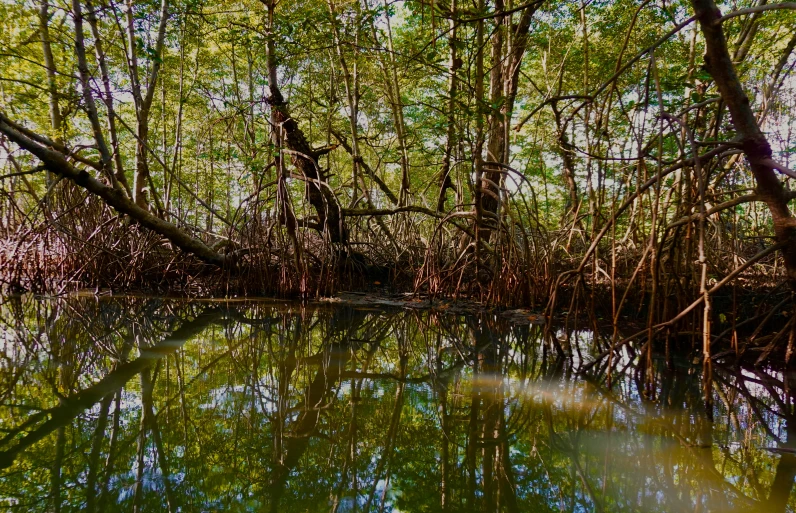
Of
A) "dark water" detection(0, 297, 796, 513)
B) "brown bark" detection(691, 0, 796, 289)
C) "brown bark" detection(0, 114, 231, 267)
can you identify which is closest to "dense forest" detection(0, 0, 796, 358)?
"brown bark" detection(0, 114, 231, 267)

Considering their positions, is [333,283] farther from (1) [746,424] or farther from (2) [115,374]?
(1) [746,424]

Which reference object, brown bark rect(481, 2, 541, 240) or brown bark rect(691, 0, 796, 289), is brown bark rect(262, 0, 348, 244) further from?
brown bark rect(691, 0, 796, 289)

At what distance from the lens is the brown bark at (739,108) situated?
2.00 meters

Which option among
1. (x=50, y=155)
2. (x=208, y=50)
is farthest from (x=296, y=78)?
(x=50, y=155)

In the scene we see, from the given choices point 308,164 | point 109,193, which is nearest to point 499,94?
point 308,164

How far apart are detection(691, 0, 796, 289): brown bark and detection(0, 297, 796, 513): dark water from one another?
34.9 inches

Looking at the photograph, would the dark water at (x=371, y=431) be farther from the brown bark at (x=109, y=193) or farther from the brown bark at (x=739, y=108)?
the brown bark at (x=109, y=193)

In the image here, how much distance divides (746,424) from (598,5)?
6.63 m

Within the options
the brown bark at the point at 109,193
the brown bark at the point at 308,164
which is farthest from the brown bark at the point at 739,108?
the brown bark at the point at 109,193

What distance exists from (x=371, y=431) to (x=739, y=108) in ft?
6.47

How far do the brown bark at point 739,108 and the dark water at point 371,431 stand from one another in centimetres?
89

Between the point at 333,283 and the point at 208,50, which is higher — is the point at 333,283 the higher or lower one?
the lower one

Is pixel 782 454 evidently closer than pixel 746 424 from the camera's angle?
Yes

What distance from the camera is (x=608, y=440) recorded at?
5.40 feet
